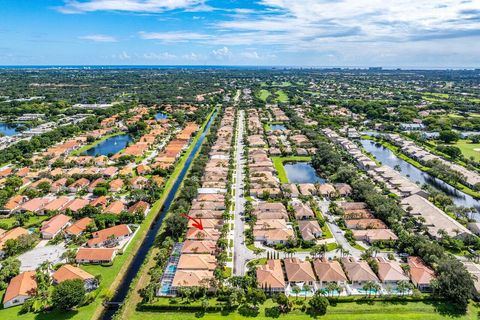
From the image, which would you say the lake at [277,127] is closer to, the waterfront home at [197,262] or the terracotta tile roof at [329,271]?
the terracotta tile roof at [329,271]

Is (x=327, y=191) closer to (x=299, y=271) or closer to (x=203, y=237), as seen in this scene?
(x=299, y=271)

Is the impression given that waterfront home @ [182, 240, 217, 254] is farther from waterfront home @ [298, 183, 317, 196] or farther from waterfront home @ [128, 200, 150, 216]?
waterfront home @ [298, 183, 317, 196]

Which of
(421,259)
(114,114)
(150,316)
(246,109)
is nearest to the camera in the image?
(150,316)

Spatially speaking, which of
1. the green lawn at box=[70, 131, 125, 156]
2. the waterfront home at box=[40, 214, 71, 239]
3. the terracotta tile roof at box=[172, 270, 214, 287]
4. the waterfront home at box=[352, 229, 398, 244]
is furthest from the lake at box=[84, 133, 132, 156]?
the waterfront home at box=[352, 229, 398, 244]

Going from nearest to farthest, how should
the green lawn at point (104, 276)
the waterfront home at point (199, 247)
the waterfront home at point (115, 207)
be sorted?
the green lawn at point (104, 276) < the waterfront home at point (199, 247) < the waterfront home at point (115, 207)

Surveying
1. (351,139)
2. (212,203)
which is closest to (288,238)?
(212,203)

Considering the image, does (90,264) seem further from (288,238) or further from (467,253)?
(467,253)

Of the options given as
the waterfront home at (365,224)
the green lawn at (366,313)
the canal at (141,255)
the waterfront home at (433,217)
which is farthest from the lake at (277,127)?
the green lawn at (366,313)
